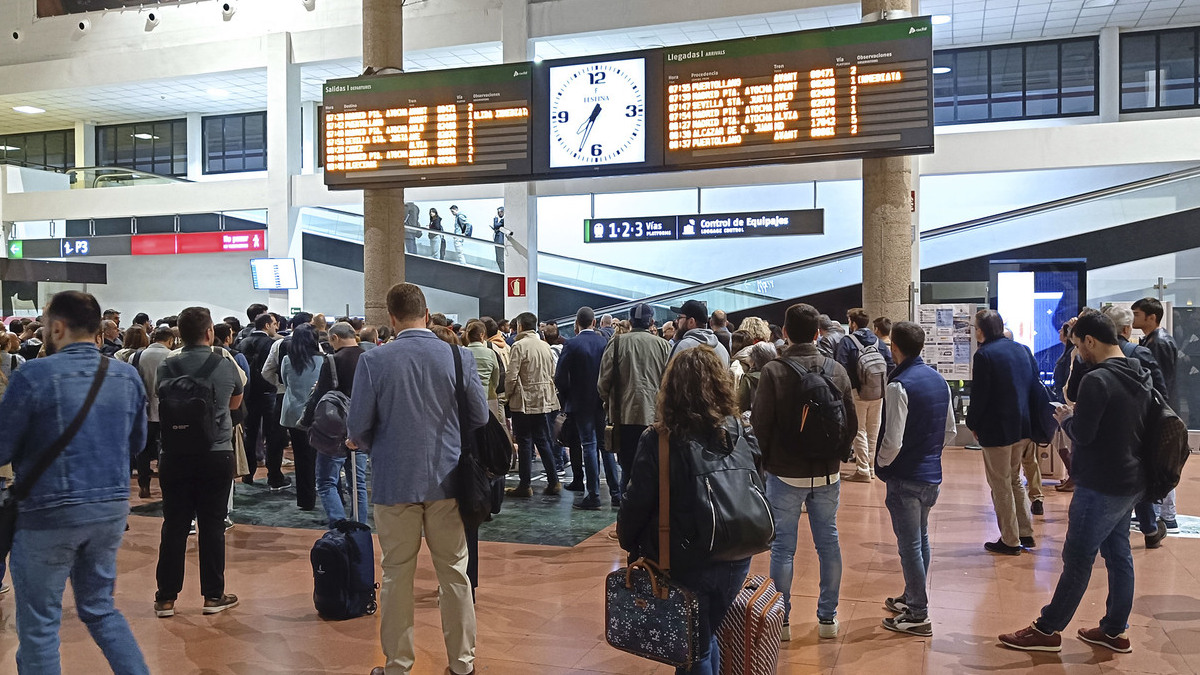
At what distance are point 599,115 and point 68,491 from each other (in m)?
7.58

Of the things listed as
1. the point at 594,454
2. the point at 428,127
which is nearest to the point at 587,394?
the point at 594,454

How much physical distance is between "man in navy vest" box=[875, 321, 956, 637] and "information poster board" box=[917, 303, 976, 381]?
20.4ft

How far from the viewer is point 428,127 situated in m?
10.5

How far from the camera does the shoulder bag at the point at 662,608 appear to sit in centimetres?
310

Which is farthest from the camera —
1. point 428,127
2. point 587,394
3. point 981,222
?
point 981,222

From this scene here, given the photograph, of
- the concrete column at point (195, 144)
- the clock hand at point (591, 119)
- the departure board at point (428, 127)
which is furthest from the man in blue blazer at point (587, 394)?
the concrete column at point (195, 144)

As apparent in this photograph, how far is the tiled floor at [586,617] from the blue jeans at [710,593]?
3.77 ft

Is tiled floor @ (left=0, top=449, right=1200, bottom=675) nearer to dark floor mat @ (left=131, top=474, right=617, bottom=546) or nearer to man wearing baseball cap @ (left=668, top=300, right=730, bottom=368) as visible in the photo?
dark floor mat @ (left=131, top=474, right=617, bottom=546)

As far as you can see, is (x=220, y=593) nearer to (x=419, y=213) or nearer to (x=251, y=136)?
(x=419, y=213)

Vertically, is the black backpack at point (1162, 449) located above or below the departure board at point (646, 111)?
below

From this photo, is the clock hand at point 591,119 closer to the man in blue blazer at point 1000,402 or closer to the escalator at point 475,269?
the man in blue blazer at point 1000,402

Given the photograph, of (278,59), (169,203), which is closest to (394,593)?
(278,59)

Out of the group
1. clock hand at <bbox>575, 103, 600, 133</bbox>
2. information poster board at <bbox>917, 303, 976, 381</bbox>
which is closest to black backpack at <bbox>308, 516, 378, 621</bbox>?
clock hand at <bbox>575, 103, 600, 133</bbox>

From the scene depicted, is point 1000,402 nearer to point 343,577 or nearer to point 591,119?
Result: point 343,577
